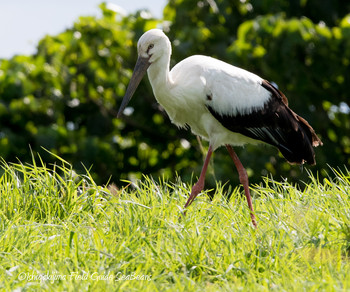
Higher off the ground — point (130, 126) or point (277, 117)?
point (277, 117)

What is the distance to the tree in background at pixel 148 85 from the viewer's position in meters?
9.87

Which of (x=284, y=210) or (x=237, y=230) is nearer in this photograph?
(x=237, y=230)

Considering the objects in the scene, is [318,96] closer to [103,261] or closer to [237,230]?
[237,230]

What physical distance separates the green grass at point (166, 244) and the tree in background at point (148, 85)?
467cm

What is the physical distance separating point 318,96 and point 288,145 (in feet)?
15.5

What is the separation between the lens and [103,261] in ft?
12.7

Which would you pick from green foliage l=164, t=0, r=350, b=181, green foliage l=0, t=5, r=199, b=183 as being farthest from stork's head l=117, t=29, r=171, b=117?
green foliage l=0, t=5, r=199, b=183

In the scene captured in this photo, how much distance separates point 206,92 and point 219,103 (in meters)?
0.13

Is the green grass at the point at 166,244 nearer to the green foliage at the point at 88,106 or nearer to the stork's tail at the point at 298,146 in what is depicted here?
the stork's tail at the point at 298,146

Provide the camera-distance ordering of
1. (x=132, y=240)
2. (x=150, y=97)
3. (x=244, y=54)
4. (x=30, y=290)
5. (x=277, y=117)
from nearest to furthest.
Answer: (x=30, y=290)
(x=132, y=240)
(x=277, y=117)
(x=244, y=54)
(x=150, y=97)

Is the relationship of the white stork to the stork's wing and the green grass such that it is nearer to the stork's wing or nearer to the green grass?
the stork's wing

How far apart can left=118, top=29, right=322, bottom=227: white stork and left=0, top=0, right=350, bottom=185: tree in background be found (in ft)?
11.5

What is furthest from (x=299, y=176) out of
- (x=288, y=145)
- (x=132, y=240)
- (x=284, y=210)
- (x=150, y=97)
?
(x=132, y=240)

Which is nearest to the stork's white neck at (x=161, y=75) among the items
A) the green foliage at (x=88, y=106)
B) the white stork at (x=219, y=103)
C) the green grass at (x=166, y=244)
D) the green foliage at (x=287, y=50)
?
the white stork at (x=219, y=103)
